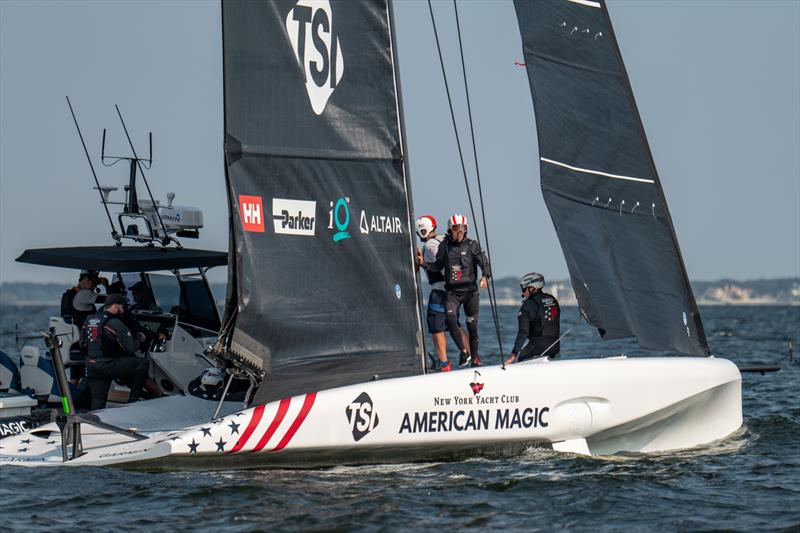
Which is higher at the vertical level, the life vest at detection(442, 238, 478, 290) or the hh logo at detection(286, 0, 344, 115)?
the hh logo at detection(286, 0, 344, 115)

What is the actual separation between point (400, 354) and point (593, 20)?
3.86 meters

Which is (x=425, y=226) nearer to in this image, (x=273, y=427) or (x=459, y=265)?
(x=459, y=265)

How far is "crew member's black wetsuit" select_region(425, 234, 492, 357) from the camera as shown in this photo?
1195 centimetres

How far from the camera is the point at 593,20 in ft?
37.9

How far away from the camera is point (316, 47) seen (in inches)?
400

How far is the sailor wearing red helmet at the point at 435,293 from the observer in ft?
40.0

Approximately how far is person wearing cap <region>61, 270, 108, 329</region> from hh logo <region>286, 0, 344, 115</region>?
4181 mm

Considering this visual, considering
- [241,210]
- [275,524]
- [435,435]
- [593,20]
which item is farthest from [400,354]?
[593,20]

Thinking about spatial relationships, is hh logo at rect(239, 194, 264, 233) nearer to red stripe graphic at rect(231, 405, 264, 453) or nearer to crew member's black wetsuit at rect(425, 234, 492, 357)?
red stripe graphic at rect(231, 405, 264, 453)

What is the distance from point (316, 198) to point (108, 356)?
114 inches

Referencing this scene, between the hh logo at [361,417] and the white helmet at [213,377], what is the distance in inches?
82.2

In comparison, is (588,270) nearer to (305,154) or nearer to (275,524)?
(305,154)

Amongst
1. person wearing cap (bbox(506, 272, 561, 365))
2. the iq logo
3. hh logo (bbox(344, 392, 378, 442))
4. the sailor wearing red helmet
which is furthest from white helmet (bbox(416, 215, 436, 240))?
hh logo (bbox(344, 392, 378, 442))

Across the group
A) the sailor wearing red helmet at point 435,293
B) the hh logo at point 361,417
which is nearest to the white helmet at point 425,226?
the sailor wearing red helmet at point 435,293
